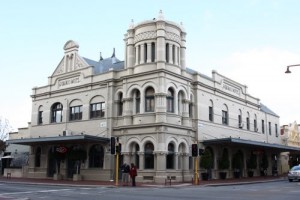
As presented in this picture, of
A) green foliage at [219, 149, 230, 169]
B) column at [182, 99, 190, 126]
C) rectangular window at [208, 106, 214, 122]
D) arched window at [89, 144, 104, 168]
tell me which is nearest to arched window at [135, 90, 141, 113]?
column at [182, 99, 190, 126]

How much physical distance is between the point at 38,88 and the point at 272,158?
32.0m

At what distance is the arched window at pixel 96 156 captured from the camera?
3764cm

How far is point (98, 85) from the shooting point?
3909 cm

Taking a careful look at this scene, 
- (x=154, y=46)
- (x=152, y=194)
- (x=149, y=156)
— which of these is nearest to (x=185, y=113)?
(x=149, y=156)

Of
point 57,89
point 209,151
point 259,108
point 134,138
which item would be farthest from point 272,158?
point 57,89

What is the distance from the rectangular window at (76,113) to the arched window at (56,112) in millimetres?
1890

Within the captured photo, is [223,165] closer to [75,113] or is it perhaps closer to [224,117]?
[224,117]

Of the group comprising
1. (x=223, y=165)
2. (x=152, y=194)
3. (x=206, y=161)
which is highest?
(x=206, y=161)

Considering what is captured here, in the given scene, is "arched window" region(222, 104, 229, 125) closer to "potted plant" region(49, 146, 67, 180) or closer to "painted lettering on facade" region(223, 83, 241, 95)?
"painted lettering on facade" region(223, 83, 241, 95)

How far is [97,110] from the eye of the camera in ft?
128

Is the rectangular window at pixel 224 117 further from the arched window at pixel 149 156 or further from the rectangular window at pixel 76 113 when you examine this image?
the rectangular window at pixel 76 113

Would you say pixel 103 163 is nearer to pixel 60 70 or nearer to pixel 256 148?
pixel 60 70

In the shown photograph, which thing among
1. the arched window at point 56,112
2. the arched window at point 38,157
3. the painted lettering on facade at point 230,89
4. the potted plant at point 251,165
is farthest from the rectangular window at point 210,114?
the arched window at point 38,157

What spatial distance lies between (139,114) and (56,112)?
41.4 ft
